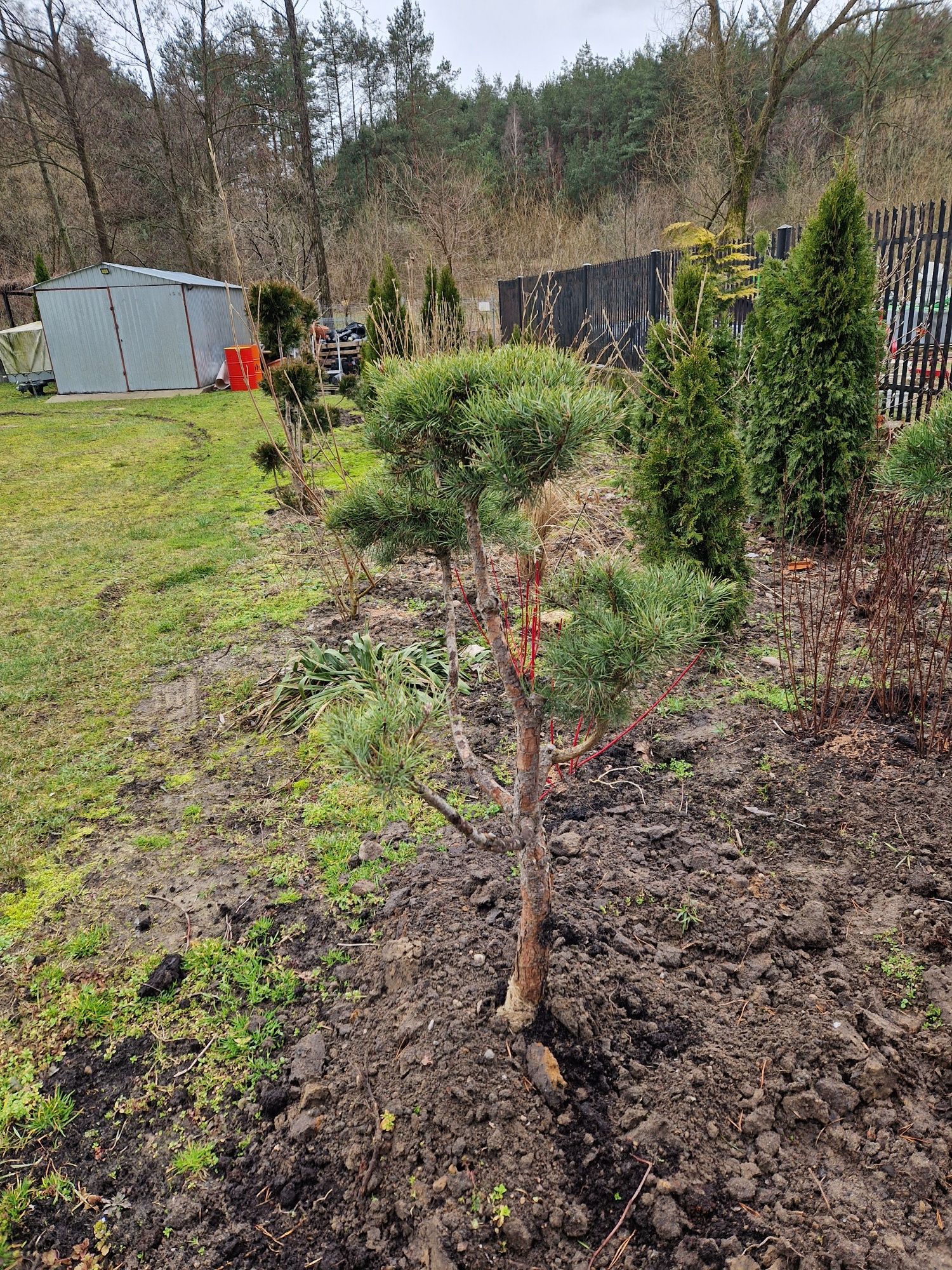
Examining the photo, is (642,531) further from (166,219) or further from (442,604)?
(166,219)

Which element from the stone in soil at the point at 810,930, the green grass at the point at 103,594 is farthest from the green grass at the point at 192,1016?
the stone in soil at the point at 810,930

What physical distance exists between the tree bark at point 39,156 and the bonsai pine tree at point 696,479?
78.5ft

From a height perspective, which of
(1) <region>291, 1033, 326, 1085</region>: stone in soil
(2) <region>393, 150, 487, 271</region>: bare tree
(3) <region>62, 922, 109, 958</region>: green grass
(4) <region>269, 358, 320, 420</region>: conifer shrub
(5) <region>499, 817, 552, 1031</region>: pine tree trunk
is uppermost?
(2) <region>393, 150, 487, 271</region>: bare tree

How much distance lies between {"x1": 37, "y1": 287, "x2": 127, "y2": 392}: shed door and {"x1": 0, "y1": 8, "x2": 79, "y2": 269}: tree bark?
27.2 feet

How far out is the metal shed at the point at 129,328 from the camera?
16469mm

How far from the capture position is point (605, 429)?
1.35 meters

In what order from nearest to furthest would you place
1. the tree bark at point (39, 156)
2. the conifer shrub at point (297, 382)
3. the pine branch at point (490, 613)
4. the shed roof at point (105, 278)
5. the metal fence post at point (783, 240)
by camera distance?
the pine branch at point (490, 613) < the conifer shrub at point (297, 382) < the metal fence post at point (783, 240) < the shed roof at point (105, 278) < the tree bark at point (39, 156)

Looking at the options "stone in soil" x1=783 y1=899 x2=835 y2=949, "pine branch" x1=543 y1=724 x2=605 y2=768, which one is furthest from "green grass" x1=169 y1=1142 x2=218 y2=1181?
"stone in soil" x1=783 y1=899 x2=835 y2=949

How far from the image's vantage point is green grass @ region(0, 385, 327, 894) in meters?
3.31

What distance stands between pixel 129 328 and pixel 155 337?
556 millimetres

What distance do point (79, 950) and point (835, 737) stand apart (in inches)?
105

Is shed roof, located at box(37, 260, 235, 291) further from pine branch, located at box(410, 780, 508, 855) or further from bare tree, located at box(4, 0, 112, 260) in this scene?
pine branch, located at box(410, 780, 508, 855)

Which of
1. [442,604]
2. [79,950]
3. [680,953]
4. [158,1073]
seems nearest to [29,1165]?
[158,1073]

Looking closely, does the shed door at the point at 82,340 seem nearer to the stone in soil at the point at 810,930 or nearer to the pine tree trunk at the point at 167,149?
the pine tree trunk at the point at 167,149
